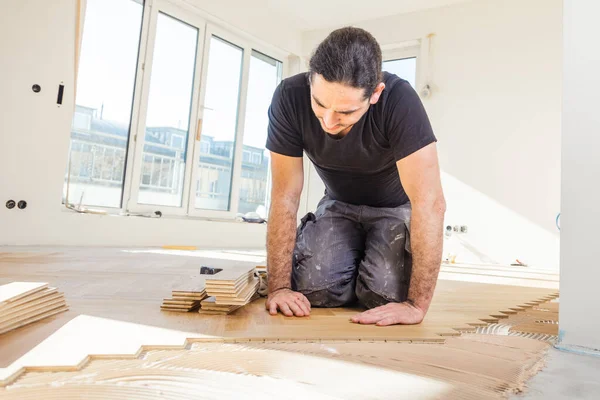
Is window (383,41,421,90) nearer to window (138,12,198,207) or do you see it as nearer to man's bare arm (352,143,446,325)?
window (138,12,198,207)

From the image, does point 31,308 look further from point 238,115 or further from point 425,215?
point 238,115

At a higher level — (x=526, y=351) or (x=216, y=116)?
(x=216, y=116)

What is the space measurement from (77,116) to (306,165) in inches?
126

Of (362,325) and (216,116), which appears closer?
(362,325)

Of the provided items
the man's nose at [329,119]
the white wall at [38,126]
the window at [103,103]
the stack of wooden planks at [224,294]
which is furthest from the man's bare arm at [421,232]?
the window at [103,103]

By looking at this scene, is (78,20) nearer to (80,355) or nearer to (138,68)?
(138,68)

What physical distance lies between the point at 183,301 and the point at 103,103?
3443 mm

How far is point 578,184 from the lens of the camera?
3.91ft

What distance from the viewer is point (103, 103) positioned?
427 centimetres

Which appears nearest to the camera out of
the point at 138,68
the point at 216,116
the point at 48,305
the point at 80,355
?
the point at 80,355

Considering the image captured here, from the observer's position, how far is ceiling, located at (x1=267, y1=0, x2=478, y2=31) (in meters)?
5.54

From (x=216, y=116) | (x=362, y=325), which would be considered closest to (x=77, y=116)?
(x=216, y=116)

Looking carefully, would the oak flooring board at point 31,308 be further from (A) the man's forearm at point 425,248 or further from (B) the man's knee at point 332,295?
(A) the man's forearm at point 425,248

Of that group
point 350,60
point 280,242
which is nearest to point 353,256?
point 280,242
